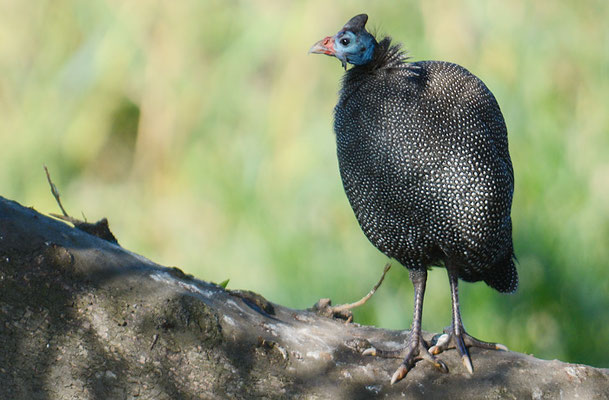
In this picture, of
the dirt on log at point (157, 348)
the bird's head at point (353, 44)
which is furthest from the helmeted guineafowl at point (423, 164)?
the dirt on log at point (157, 348)

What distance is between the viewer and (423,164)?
122 inches

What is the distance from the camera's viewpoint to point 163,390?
8.71ft

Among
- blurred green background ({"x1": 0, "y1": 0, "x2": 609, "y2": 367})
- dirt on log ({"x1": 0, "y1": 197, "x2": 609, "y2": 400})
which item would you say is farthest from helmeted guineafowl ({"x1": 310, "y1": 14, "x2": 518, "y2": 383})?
blurred green background ({"x1": 0, "y1": 0, "x2": 609, "y2": 367})

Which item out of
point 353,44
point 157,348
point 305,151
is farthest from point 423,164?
point 305,151

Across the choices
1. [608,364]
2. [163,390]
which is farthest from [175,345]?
[608,364]

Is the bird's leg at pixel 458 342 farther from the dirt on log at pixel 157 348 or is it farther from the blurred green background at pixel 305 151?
the blurred green background at pixel 305 151

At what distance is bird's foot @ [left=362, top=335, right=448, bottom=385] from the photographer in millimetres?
3022

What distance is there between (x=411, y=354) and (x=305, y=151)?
9.50ft

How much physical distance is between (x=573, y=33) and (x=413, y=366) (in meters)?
3.55

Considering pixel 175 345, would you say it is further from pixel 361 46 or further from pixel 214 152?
pixel 214 152

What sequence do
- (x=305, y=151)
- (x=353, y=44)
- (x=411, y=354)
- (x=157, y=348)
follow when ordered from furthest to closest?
(x=305, y=151) < (x=353, y=44) < (x=411, y=354) < (x=157, y=348)

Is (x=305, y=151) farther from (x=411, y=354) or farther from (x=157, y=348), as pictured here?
(x=157, y=348)

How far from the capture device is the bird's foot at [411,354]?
3.02 m

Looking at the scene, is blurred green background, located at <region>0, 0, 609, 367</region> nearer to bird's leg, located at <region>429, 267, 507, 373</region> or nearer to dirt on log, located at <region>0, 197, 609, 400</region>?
bird's leg, located at <region>429, 267, 507, 373</region>
